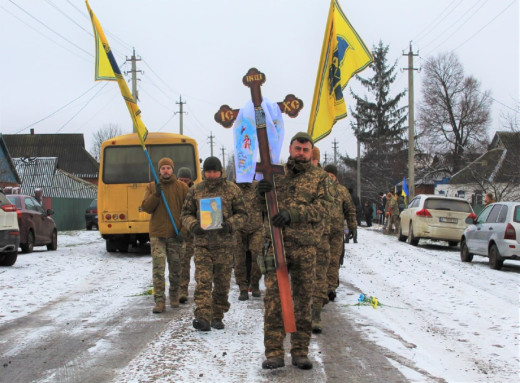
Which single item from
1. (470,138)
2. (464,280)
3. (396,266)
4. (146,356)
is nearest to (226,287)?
(146,356)

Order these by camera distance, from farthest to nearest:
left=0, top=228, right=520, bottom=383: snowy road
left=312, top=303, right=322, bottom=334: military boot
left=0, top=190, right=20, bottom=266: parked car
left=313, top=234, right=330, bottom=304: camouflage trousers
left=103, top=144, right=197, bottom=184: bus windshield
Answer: left=103, top=144, right=197, bottom=184: bus windshield
left=0, top=190, right=20, bottom=266: parked car
left=312, top=303, right=322, bottom=334: military boot
left=313, top=234, right=330, bottom=304: camouflage trousers
left=0, top=228, right=520, bottom=383: snowy road

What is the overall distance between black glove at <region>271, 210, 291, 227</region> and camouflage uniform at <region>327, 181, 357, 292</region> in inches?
117

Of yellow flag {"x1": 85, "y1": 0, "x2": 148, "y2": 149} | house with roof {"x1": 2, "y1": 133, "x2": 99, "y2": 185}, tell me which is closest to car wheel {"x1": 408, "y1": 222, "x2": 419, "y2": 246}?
yellow flag {"x1": 85, "y1": 0, "x2": 148, "y2": 149}

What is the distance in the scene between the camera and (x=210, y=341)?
603 cm

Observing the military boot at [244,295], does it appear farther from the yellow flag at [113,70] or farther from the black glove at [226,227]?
the yellow flag at [113,70]

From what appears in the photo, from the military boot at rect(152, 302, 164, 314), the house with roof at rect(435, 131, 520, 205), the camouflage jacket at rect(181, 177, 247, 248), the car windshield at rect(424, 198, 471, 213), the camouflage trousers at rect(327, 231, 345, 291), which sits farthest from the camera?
the house with roof at rect(435, 131, 520, 205)

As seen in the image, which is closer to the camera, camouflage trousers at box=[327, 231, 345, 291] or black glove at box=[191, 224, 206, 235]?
black glove at box=[191, 224, 206, 235]

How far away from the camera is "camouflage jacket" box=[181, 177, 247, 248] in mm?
6598

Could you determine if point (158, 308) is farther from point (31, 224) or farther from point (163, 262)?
point (31, 224)

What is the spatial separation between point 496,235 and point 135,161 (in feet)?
30.2

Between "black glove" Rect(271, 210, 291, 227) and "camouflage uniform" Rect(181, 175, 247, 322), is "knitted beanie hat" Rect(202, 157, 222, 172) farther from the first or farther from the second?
"black glove" Rect(271, 210, 291, 227)

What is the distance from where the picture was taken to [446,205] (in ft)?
61.8

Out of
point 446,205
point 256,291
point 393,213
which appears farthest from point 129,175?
point 393,213

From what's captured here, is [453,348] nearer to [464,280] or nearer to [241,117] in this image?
[241,117]
